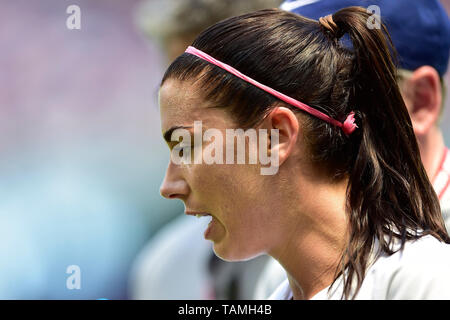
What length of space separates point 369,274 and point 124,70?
4413 millimetres

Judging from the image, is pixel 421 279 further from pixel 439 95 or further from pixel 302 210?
pixel 439 95

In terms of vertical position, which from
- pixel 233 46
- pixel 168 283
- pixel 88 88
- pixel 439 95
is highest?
pixel 233 46

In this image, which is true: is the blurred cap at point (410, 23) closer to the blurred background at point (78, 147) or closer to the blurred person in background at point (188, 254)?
the blurred person in background at point (188, 254)

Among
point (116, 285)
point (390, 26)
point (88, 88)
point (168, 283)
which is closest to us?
point (390, 26)

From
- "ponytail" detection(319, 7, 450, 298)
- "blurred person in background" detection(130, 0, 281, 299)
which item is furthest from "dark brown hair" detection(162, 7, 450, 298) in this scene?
"blurred person in background" detection(130, 0, 281, 299)

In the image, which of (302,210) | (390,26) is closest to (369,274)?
(302,210)

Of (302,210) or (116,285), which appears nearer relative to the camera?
(302,210)

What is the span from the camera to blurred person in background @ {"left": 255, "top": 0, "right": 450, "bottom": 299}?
1.88 m

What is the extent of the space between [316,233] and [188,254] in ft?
6.86

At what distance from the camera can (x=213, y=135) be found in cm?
140

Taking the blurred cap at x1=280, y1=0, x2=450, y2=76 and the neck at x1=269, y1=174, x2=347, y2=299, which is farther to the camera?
the blurred cap at x1=280, y1=0, x2=450, y2=76

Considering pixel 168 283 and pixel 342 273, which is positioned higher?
pixel 342 273

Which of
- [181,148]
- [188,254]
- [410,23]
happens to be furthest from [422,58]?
[188,254]

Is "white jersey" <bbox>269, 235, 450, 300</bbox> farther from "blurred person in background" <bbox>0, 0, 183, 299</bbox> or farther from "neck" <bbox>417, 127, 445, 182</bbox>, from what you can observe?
"blurred person in background" <bbox>0, 0, 183, 299</bbox>
